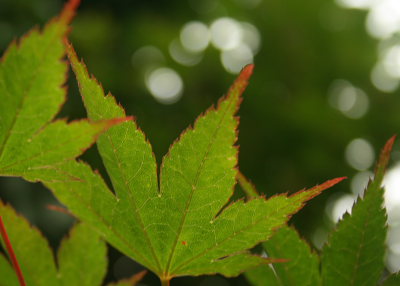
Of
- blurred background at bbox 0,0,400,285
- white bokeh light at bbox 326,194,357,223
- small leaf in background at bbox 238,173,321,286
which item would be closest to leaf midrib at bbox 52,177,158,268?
small leaf in background at bbox 238,173,321,286

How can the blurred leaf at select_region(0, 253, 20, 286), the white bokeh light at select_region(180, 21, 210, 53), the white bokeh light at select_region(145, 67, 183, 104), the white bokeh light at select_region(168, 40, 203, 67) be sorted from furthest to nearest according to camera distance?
the white bokeh light at select_region(180, 21, 210, 53)
the white bokeh light at select_region(168, 40, 203, 67)
the white bokeh light at select_region(145, 67, 183, 104)
the blurred leaf at select_region(0, 253, 20, 286)

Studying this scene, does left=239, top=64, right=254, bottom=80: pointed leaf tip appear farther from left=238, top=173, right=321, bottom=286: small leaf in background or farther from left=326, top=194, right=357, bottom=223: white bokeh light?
left=326, top=194, right=357, bottom=223: white bokeh light

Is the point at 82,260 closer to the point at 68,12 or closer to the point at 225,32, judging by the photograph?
the point at 68,12

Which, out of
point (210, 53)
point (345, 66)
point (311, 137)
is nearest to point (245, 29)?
point (210, 53)

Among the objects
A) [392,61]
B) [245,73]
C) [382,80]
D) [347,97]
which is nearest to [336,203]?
[347,97]

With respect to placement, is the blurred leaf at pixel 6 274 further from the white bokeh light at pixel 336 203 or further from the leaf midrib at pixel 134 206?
the white bokeh light at pixel 336 203
